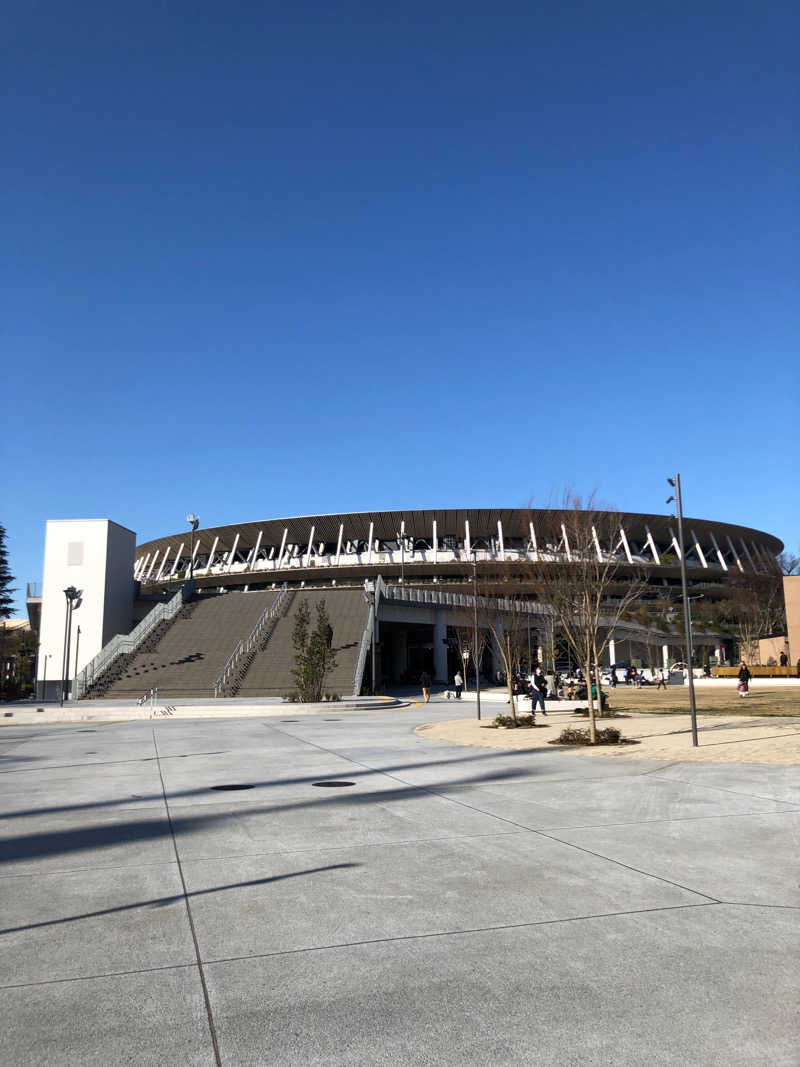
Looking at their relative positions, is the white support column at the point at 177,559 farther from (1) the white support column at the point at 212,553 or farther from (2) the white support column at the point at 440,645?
(2) the white support column at the point at 440,645

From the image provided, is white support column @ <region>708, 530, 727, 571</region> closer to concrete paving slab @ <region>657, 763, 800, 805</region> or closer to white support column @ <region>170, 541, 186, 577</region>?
white support column @ <region>170, 541, 186, 577</region>

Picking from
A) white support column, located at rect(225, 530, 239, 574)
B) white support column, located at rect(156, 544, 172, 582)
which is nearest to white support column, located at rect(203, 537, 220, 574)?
white support column, located at rect(225, 530, 239, 574)

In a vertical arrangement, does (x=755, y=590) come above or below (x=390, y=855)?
above

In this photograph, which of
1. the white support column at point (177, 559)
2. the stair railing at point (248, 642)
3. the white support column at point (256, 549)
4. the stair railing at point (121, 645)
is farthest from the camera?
the white support column at point (177, 559)

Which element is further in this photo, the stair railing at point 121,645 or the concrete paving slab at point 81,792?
the stair railing at point 121,645

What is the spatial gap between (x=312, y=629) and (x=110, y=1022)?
44821mm

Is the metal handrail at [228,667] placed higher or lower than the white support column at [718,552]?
lower

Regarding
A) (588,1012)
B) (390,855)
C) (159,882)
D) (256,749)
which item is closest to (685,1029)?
(588,1012)

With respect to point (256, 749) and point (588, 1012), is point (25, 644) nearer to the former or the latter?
point (256, 749)

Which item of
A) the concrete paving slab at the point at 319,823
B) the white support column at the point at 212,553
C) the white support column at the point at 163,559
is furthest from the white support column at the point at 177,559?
the concrete paving slab at the point at 319,823

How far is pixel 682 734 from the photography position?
20469 mm

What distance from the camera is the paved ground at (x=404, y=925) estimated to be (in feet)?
13.4

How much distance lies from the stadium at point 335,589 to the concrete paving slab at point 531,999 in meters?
13.7

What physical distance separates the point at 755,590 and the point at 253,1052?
80507 mm
